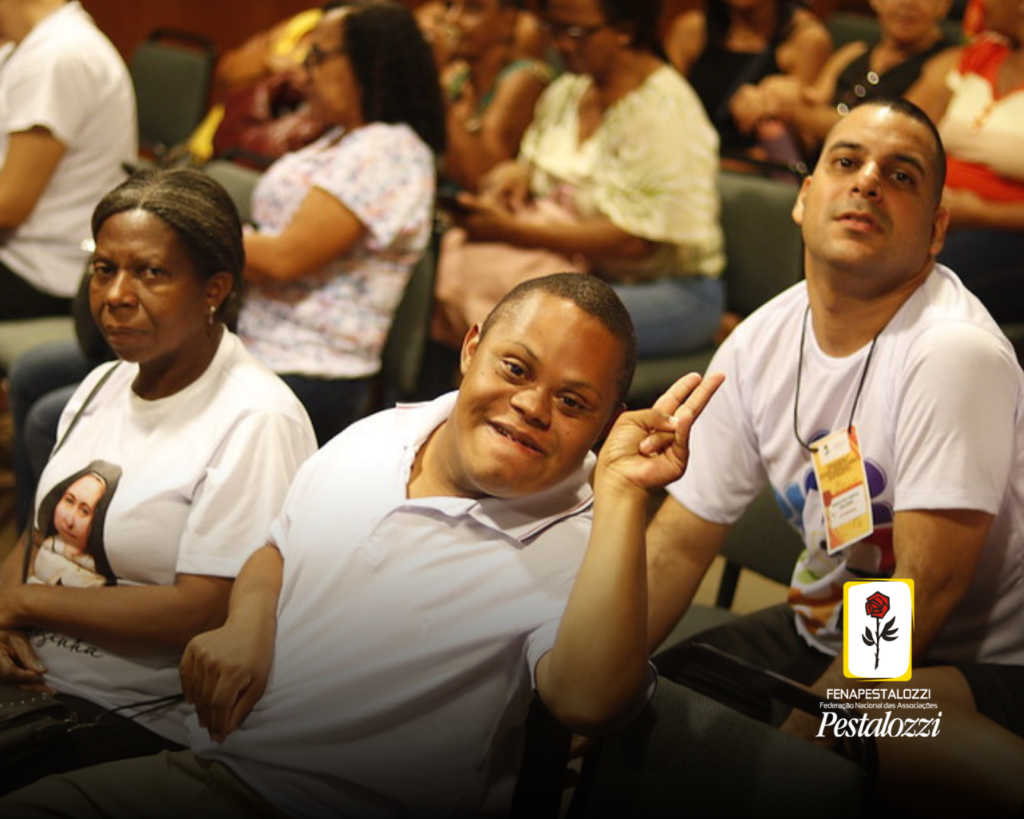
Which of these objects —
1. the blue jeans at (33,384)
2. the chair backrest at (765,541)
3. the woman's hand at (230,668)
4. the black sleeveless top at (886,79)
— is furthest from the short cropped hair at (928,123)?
the black sleeveless top at (886,79)

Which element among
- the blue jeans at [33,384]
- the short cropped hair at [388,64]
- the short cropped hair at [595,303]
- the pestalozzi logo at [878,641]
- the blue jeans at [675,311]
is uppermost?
the short cropped hair at [595,303]

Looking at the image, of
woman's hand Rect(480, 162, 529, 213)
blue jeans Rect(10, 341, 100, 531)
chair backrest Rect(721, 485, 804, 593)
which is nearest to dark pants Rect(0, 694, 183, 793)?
chair backrest Rect(721, 485, 804, 593)

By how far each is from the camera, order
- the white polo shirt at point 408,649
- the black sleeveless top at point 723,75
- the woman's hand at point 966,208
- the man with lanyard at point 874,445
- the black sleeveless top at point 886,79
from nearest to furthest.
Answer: the white polo shirt at point 408,649 → the man with lanyard at point 874,445 → the woman's hand at point 966,208 → the black sleeveless top at point 886,79 → the black sleeveless top at point 723,75

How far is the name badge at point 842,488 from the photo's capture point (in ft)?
5.76

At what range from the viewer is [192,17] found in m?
6.05

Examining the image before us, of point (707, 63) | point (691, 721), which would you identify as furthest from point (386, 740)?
point (707, 63)

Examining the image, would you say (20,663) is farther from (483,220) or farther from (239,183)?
(483,220)

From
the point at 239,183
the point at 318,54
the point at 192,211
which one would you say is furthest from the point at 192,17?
the point at 192,211

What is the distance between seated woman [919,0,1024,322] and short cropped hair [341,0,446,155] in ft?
3.91

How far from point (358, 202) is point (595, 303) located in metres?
1.37

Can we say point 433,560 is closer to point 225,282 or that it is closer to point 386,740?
point 386,740

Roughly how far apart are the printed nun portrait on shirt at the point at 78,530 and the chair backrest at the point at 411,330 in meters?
1.19

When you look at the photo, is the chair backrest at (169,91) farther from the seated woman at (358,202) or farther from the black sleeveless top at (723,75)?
the seated woman at (358,202)

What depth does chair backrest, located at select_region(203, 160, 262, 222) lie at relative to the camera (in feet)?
9.81
